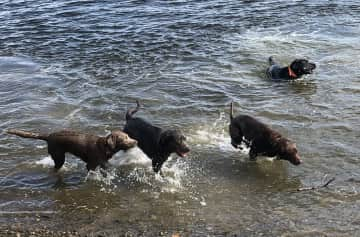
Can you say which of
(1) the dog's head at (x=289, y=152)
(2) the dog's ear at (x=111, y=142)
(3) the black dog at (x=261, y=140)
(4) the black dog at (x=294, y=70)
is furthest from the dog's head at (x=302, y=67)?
(2) the dog's ear at (x=111, y=142)

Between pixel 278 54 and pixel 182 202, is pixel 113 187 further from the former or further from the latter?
pixel 278 54

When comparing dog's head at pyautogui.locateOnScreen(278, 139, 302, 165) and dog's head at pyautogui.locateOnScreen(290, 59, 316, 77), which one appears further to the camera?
dog's head at pyautogui.locateOnScreen(290, 59, 316, 77)

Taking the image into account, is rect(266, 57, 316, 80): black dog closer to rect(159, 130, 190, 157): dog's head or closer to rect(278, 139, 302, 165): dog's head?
rect(278, 139, 302, 165): dog's head

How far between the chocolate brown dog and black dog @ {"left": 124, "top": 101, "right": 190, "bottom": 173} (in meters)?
0.41

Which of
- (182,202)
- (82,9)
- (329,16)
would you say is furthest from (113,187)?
(82,9)

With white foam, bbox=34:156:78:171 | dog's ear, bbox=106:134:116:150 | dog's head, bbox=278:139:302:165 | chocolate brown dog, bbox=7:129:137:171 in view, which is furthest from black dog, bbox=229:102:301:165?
white foam, bbox=34:156:78:171

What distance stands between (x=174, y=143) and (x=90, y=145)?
4.14ft

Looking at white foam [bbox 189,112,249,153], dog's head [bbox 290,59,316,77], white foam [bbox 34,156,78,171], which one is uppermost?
dog's head [bbox 290,59,316,77]

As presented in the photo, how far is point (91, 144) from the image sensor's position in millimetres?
7410

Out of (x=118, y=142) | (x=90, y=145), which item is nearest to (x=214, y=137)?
(x=118, y=142)

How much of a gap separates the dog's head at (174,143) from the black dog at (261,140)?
131cm

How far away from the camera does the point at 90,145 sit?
740 cm

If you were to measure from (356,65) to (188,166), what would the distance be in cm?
600

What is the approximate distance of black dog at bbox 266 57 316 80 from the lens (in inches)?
447
